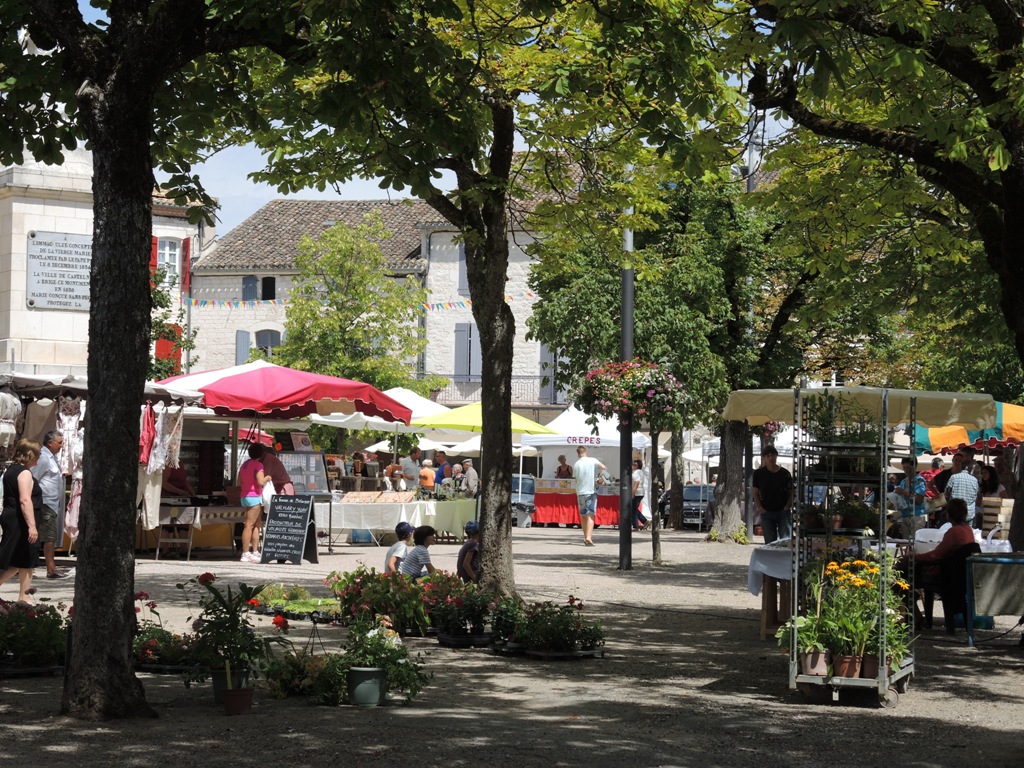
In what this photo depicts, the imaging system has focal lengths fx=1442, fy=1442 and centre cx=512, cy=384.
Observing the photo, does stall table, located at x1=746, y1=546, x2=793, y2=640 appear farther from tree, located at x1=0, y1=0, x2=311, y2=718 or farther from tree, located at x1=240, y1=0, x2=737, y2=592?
tree, located at x1=0, y1=0, x2=311, y2=718

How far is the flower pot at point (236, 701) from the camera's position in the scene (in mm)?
8865

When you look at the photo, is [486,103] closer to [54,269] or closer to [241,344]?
[54,269]

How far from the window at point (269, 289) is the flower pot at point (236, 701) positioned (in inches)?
2297

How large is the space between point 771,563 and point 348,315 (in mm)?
39424

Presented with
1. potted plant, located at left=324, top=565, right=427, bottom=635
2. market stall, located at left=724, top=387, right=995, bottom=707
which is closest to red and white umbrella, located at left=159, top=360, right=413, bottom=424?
potted plant, located at left=324, top=565, right=427, bottom=635

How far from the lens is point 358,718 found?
887 centimetres

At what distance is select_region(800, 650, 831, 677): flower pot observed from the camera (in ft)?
32.9

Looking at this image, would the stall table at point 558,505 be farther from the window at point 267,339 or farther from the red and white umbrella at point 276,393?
the window at point 267,339

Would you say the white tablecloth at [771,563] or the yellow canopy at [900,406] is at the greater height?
the yellow canopy at [900,406]

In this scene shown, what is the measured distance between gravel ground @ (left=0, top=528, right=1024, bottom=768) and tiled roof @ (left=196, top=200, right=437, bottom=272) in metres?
52.2

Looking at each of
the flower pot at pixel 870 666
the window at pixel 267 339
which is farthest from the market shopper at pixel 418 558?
the window at pixel 267 339

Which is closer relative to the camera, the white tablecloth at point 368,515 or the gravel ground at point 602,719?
the gravel ground at point 602,719

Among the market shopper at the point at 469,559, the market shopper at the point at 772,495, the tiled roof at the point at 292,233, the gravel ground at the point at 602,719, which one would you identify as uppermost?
the tiled roof at the point at 292,233

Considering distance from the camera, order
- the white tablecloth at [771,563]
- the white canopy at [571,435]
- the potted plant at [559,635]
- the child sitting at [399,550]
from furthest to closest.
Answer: the white canopy at [571,435], the child sitting at [399,550], the white tablecloth at [771,563], the potted plant at [559,635]
